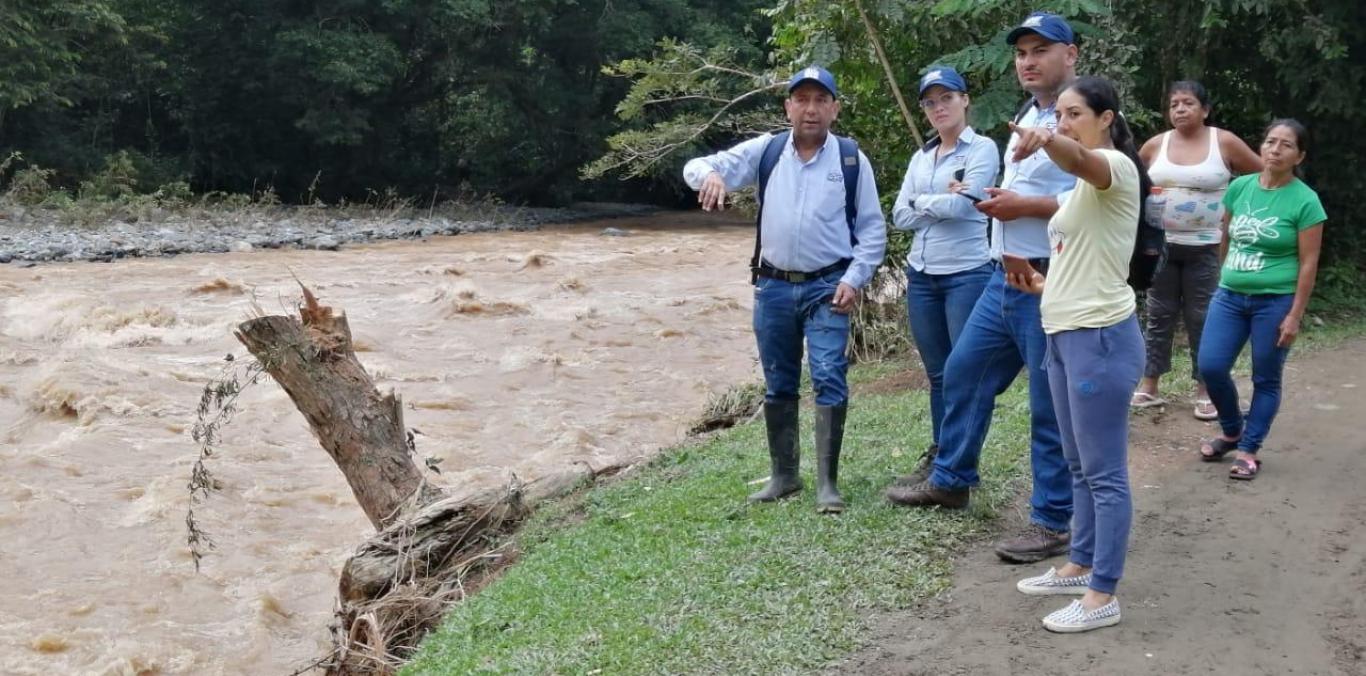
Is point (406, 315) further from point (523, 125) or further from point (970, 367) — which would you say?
point (523, 125)

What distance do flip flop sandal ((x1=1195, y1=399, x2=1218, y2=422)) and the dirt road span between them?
54cm

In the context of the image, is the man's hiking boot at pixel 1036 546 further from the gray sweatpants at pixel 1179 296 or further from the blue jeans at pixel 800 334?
the gray sweatpants at pixel 1179 296

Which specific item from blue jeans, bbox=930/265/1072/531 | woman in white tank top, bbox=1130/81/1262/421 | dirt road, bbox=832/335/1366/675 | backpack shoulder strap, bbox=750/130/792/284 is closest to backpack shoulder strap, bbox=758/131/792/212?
backpack shoulder strap, bbox=750/130/792/284

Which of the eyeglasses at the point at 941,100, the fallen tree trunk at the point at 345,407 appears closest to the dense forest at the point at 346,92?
the fallen tree trunk at the point at 345,407

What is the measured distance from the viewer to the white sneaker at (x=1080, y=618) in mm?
4211

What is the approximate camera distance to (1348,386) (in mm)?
7957

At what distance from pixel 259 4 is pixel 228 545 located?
23.4 m

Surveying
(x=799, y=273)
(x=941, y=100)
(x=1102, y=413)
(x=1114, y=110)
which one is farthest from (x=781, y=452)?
(x=1114, y=110)

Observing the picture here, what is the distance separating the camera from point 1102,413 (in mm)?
4086

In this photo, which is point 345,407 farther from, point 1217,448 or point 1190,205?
point 1190,205

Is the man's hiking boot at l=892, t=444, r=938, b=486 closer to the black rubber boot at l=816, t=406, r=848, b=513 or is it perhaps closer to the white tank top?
the black rubber boot at l=816, t=406, r=848, b=513

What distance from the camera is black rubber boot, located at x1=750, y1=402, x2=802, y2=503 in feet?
18.6

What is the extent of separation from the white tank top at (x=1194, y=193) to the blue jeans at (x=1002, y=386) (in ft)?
7.10

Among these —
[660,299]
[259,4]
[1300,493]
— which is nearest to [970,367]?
[1300,493]
